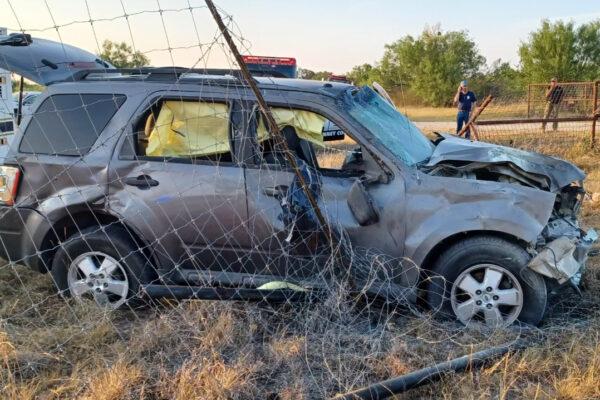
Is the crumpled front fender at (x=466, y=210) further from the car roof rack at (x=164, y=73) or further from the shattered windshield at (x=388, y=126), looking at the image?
the car roof rack at (x=164, y=73)

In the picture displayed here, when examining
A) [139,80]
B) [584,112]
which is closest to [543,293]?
[139,80]

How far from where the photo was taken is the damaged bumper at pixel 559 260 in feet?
12.4

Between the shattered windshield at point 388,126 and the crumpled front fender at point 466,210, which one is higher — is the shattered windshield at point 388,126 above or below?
above

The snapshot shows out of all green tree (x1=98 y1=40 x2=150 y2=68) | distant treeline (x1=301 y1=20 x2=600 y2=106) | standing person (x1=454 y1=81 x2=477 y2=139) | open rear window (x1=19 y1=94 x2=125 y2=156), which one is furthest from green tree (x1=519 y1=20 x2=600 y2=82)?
open rear window (x1=19 y1=94 x2=125 y2=156)

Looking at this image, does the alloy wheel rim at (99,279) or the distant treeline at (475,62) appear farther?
the distant treeline at (475,62)

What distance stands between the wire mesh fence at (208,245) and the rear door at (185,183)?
11mm

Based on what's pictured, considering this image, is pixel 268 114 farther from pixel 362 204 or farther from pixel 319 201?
pixel 362 204

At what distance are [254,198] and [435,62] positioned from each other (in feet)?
121

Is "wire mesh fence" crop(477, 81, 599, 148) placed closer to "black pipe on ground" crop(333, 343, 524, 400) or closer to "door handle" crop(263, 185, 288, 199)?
"door handle" crop(263, 185, 288, 199)

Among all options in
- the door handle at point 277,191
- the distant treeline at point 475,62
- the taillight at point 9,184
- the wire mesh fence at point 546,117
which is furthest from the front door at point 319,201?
the distant treeline at point 475,62

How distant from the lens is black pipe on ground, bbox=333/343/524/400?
3.12m

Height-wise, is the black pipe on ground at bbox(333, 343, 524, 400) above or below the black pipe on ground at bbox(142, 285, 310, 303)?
below

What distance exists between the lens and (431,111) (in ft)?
109

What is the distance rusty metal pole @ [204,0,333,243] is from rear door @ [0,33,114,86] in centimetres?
205
